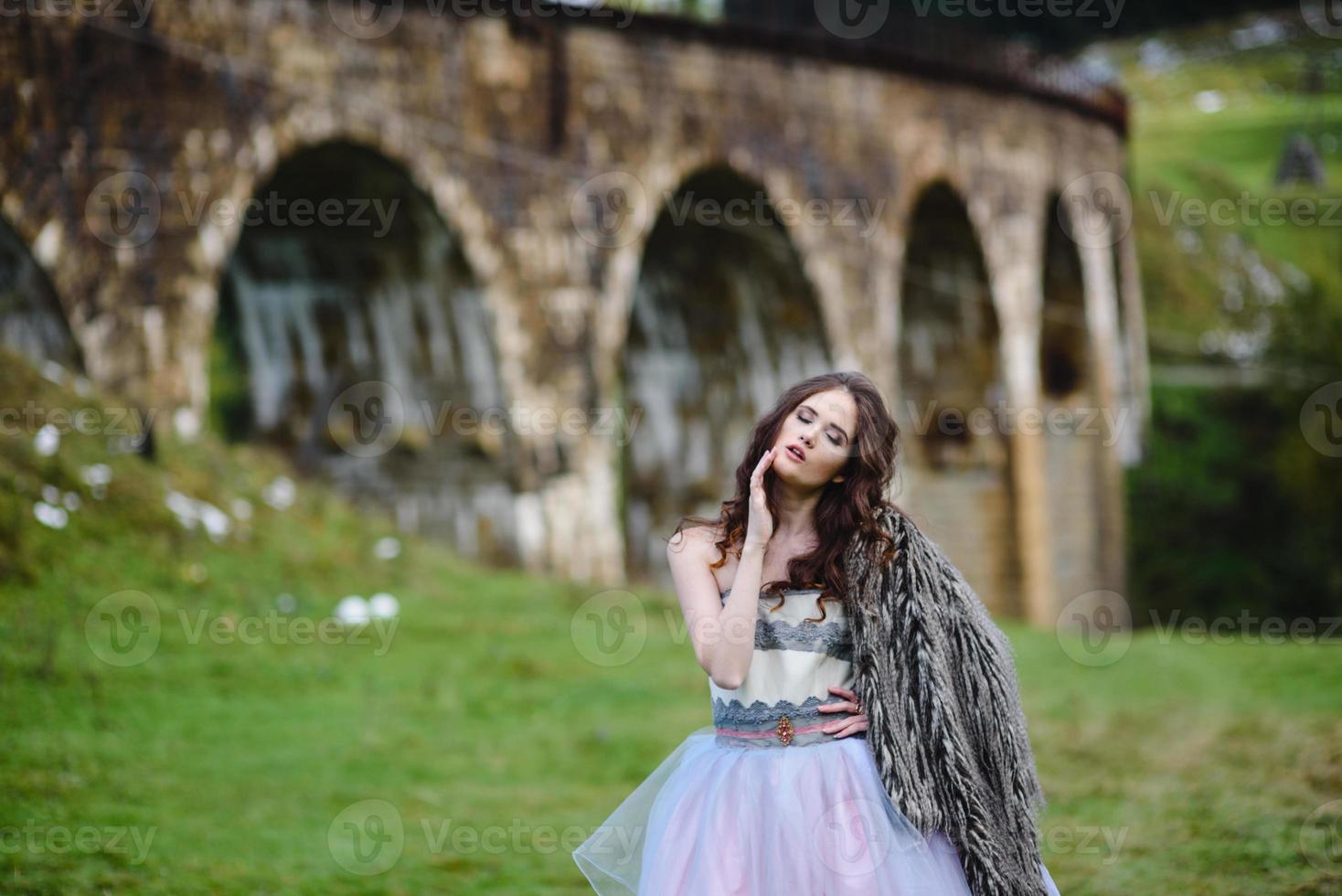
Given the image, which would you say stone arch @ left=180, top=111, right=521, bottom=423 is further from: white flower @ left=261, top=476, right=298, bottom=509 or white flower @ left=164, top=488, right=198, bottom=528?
white flower @ left=164, top=488, right=198, bottom=528

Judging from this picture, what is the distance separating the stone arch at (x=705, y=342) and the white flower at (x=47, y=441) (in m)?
6.40

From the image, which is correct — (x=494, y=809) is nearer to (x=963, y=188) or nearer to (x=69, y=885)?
(x=69, y=885)

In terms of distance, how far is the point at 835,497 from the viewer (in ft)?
11.2

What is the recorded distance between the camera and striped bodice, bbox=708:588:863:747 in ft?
10.7

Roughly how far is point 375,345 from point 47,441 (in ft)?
14.4

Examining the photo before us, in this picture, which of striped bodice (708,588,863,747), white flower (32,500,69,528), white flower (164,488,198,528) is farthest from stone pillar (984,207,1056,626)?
striped bodice (708,588,863,747)

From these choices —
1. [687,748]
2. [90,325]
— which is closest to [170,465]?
[90,325]

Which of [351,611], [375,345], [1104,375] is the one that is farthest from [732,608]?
[1104,375]

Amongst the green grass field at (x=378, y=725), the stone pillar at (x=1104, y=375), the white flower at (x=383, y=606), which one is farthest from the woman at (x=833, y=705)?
the stone pillar at (x=1104, y=375)

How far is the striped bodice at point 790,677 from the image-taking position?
3260 mm

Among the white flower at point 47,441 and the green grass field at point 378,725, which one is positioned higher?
the white flower at point 47,441

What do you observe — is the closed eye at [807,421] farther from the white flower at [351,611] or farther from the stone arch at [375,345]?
the stone arch at [375,345]

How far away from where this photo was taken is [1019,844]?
3205 mm

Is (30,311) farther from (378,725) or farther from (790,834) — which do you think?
(790,834)
